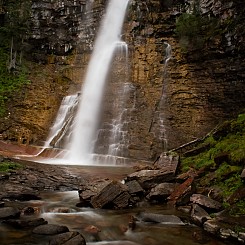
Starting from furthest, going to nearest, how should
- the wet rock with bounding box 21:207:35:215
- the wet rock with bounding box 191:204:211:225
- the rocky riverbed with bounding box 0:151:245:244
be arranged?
the wet rock with bounding box 21:207:35:215 → the wet rock with bounding box 191:204:211:225 → the rocky riverbed with bounding box 0:151:245:244

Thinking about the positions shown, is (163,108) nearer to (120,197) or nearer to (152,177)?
(152,177)

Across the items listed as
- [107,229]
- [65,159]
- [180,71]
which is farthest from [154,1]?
[107,229]

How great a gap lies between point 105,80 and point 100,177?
534 inches

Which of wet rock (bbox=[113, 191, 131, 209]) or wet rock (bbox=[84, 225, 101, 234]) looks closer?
wet rock (bbox=[84, 225, 101, 234])

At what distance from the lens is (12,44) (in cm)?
2723

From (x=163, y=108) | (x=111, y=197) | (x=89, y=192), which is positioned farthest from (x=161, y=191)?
(x=163, y=108)

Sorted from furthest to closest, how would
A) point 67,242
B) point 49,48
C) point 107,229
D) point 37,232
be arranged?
1. point 49,48
2. point 107,229
3. point 37,232
4. point 67,242

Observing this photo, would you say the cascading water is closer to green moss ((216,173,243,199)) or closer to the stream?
green moss ((216,173,243,199))

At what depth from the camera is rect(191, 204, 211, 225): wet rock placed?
7777 millimetres

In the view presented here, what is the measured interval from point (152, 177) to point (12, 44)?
21.0m

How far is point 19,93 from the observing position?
2525 centimetres

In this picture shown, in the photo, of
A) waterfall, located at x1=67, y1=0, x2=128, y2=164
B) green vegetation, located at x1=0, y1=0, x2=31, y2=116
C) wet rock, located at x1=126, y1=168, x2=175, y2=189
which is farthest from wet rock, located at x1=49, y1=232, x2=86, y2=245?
green vegetation, located at x1=0, y1=0, x2=31, y2=116

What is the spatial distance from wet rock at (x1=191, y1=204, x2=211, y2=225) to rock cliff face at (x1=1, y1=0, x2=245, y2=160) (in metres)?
11.1

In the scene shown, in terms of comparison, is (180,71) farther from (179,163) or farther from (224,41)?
(179,163)
